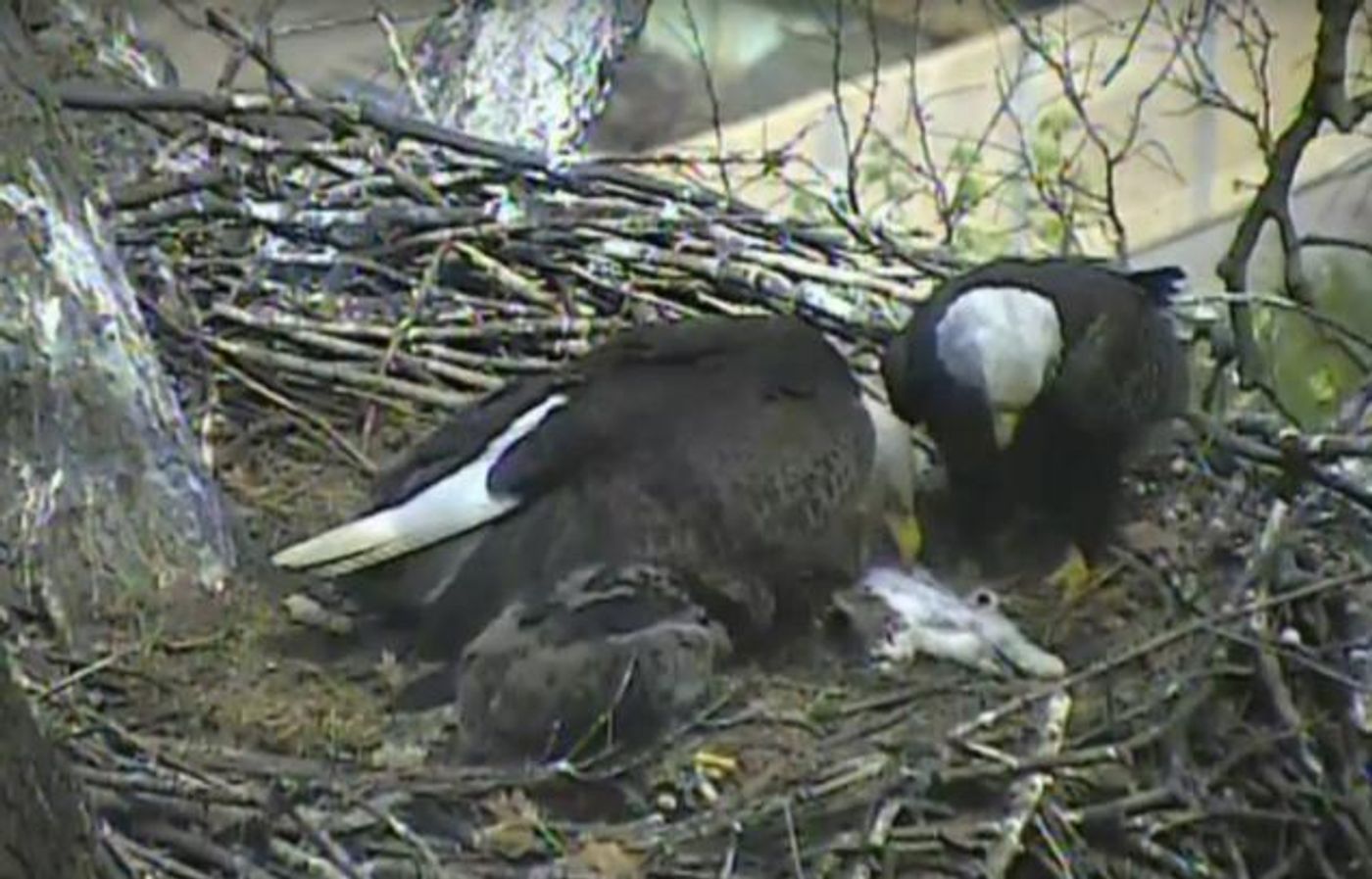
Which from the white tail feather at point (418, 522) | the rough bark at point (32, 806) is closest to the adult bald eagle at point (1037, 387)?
the white tail feather at point (418, 522)

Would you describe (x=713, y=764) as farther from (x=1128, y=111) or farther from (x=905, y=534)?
(x=1128, y=111)

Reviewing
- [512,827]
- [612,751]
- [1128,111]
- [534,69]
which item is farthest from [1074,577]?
[1128,111]

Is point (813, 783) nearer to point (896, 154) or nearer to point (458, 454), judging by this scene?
point (458, 454)

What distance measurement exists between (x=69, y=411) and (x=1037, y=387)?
1.18 m

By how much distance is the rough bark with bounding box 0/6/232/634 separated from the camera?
148 inches

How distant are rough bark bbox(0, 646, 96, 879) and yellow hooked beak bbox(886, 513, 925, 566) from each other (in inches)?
74.1

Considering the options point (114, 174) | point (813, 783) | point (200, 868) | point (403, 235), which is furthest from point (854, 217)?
point (200, 868)

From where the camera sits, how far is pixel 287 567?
3.82m

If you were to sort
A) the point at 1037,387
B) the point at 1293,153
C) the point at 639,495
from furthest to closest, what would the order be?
the point at 1293,153
the point at 1037,387
the point at 639,495

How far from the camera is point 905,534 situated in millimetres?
4039

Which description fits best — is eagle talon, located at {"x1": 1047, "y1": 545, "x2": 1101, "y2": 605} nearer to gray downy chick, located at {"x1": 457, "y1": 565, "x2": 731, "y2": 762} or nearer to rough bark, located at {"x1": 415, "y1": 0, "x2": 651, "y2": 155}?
gray downy chick, located at {"x1": 457, "y1": 565, "x2": 731, "y2": 762}

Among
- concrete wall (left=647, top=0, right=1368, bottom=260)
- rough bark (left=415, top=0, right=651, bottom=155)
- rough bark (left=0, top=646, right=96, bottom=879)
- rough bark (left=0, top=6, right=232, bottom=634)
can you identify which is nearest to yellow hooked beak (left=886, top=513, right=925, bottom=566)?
rough bark (left=0, top=6, right=232, bottom=634)

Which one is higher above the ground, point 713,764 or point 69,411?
point 69,411

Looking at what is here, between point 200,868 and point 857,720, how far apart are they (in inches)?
31.7
